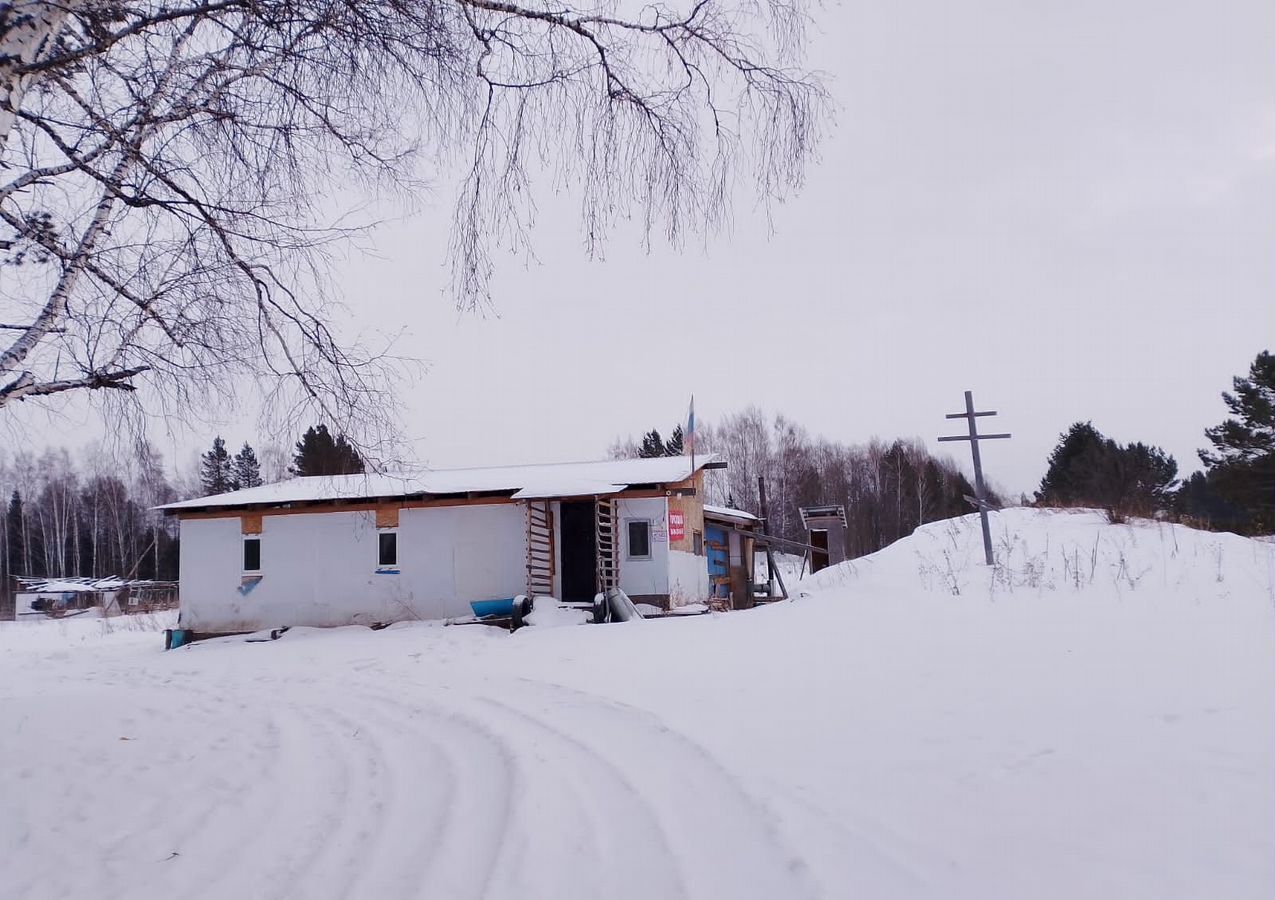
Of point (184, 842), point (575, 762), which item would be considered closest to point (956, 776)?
point (575, 762)

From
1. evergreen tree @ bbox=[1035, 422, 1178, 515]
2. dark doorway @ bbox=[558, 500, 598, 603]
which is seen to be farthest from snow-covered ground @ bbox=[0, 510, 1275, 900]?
evergreen tree @ bbox=[1035, 422, 1178, 515]

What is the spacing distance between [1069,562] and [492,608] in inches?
410

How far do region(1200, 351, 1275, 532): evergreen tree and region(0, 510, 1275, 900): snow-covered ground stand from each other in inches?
Answer: 1072

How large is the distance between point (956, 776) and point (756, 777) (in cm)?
92

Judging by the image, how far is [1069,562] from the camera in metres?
12.9

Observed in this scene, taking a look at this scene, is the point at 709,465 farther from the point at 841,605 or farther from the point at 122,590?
the point at 122,590

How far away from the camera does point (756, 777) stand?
3844 millimetres

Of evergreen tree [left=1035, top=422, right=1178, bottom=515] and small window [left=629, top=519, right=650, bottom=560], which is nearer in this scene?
small window [left=629, top=519, right=650, bottom=560]

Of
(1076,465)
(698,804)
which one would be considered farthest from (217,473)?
(698,804)

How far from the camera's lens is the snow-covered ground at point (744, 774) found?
2822 mm

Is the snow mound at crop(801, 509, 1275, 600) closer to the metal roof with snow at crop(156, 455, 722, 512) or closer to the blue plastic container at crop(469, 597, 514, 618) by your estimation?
the metal roof with snow at crop(156, 455, 722, 512)

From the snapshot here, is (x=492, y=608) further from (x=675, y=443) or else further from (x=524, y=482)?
(x=675, y=443)

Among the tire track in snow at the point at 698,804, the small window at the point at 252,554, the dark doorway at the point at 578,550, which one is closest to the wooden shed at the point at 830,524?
the dark doorway at the point at 578,550

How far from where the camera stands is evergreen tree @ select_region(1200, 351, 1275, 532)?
96.5 ft
